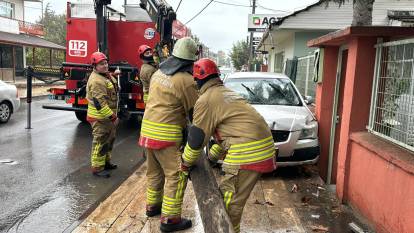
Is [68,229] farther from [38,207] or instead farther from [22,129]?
[22,129]

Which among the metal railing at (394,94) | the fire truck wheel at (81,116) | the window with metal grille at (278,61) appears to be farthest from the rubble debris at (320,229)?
the window with metal grille at (278,61)

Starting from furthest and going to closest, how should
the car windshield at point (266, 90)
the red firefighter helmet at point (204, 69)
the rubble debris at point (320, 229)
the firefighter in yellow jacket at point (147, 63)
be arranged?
the firefighter in yellow jacket at point (147, 63) < the car windshield at point (266, 90) < the rubble debris at point (320, 229) < the red firefighter helmet at point (204, 69)

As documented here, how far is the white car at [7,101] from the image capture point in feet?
34.6

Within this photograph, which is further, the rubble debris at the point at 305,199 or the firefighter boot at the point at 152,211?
the rubble debris at the point at 305,199

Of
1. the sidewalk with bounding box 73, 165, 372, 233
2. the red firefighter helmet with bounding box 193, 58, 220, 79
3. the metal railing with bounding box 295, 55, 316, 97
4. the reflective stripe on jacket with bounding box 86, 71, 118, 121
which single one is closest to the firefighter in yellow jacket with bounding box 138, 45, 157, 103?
the reflective stripe on jacket with bounding box 86, 71, 118, 121

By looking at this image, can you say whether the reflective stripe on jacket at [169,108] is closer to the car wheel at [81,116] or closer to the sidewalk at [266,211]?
the sidewalk at [266,211]

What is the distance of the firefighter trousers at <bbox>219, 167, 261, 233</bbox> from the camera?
3.34 meters

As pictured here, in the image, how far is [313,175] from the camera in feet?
21.3

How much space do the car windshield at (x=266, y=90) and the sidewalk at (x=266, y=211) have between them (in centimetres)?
152

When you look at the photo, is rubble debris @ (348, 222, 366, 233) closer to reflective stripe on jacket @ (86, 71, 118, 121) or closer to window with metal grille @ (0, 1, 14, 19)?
reflective stripe on jacket @ (86, 71, 118, 121)

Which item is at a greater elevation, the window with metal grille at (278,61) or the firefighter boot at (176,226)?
the window with metal grille at (278,61)

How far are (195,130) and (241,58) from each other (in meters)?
50.5

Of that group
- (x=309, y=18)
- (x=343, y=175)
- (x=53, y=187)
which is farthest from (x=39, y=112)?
(x=343, y=175)

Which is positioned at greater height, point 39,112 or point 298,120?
point 298,120
